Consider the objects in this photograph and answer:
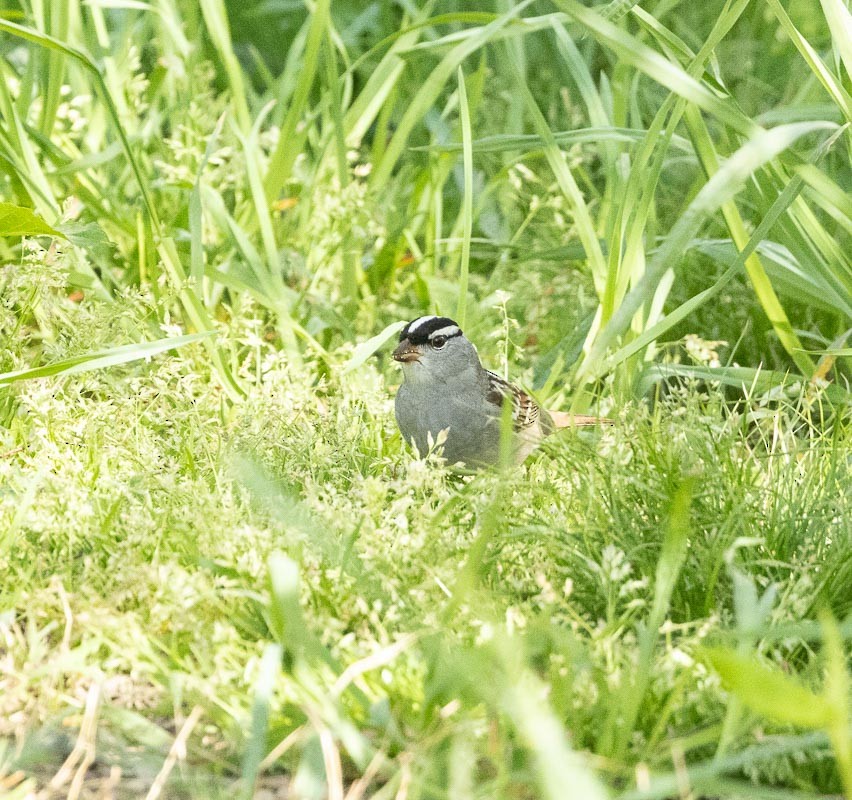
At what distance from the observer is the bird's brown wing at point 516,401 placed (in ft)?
13.0

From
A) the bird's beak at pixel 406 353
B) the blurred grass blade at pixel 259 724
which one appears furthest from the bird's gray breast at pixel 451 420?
the blurred grass blade at pixel 259 724

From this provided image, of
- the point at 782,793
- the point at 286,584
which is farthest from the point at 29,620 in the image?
the point at 782,793

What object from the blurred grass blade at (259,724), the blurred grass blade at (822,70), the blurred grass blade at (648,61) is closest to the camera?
the blurred grass blade at (259,724)

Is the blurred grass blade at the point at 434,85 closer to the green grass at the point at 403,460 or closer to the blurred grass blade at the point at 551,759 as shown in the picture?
the green grass at the point at 403,460

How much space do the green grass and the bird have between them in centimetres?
12

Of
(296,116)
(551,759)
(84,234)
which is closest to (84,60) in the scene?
(84,234)

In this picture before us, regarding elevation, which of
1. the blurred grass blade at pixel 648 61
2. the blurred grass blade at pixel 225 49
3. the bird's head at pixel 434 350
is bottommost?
the bird's head at pixel 434 350

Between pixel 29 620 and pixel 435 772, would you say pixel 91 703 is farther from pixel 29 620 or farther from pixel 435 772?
pixel 435 772

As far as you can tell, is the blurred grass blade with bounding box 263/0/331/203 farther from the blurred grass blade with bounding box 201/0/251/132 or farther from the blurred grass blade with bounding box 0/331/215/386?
the blurred grass blade with bounding box 0/331/215/386

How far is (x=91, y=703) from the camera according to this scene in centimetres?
238

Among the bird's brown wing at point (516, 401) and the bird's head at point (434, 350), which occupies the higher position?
the bird's head at point (434, 350)

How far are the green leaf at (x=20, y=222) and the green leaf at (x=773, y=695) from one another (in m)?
2.60

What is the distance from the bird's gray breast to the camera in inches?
151

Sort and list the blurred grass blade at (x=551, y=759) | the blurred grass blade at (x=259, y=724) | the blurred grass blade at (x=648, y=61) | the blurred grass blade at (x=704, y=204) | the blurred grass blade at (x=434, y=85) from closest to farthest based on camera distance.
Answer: the blurred grass blade at (x=551, y=759), the blurred grass blade at (x=259, y=724), the blurred grass blade at (x=704, y=204), the blurred grass blade at (x=648, y=61), the blurred grass blade at (x=434, y=85)
